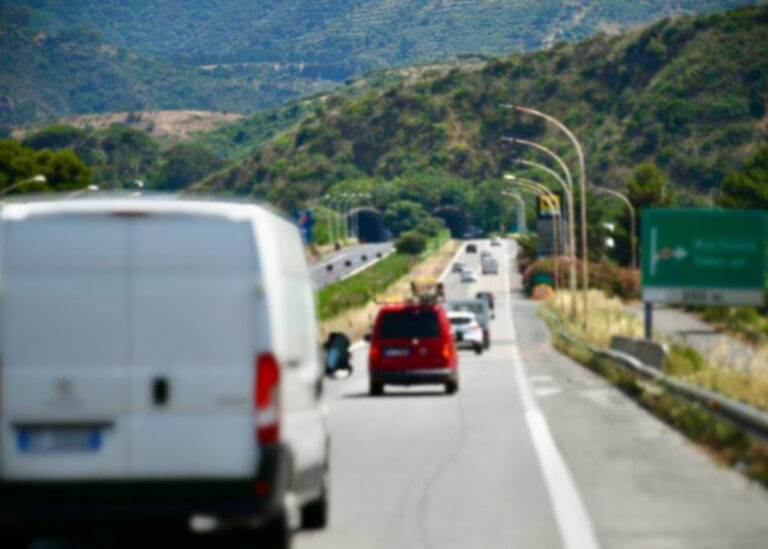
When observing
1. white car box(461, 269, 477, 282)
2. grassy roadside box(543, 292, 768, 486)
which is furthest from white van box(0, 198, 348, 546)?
white car box(461, 269, 477, 282)

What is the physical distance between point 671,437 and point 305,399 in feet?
36.7

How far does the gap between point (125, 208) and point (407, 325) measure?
22.4m

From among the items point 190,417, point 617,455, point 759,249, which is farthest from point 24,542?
point 759,249

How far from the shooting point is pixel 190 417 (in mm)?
10617

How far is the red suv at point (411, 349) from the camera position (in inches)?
1284

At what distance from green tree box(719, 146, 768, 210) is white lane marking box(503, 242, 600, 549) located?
316 feet

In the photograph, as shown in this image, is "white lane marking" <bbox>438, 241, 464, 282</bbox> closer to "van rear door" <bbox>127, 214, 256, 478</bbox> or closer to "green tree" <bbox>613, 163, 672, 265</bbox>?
"green tree" <bbox>613, 163, 672, 265</bbox>

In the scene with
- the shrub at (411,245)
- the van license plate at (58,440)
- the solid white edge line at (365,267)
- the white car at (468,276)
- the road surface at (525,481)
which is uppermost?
the shrub at (411,245)

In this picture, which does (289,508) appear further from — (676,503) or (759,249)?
(759,249)

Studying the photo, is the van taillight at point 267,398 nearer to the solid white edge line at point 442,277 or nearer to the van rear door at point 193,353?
Answer: the van rear door at point 193,353

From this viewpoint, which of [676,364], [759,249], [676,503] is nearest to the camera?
[676,503]

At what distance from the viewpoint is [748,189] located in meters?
124

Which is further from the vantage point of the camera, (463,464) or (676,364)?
(676,364)

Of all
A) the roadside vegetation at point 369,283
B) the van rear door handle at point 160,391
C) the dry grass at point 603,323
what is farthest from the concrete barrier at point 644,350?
the roadside vegetation at point 369,283
